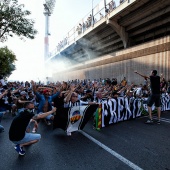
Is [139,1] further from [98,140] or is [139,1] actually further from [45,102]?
[98,140]

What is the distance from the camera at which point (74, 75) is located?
117 feet

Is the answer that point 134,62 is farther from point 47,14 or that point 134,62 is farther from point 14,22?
point 47,14

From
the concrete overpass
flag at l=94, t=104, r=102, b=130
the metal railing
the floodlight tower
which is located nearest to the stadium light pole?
the floodlight tower

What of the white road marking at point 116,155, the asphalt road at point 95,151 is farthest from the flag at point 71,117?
the white road marking at point 116,155

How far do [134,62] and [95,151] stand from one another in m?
16.2

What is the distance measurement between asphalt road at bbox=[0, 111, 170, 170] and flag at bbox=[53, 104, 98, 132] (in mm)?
236

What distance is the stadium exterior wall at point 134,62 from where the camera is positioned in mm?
15883

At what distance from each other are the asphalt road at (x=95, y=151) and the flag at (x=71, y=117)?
236 mm

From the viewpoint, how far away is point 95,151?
420cm

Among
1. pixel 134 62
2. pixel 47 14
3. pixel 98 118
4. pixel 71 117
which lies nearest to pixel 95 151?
pixel 71 117

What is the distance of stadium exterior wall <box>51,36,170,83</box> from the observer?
15.9 meters

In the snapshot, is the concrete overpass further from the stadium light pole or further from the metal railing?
the stadium light pole

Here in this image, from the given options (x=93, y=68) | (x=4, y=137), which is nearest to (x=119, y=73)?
(x=93, y=68)

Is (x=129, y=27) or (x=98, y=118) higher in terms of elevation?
(x=129, y=27)
